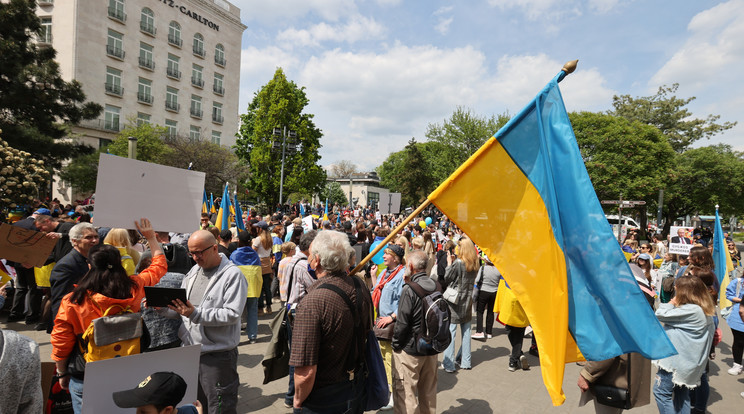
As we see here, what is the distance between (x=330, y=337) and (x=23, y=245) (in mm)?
4595

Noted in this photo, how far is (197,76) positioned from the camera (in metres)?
43.6

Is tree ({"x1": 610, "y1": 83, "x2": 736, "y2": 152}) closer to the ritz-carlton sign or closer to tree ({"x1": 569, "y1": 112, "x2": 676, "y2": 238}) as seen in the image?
tree ({"x1": 569, "y1": 112, "x2": 676, "y2": 238})

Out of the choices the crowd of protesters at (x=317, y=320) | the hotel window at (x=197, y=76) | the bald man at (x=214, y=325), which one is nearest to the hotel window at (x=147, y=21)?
the hotel window at (x=197, y=76)

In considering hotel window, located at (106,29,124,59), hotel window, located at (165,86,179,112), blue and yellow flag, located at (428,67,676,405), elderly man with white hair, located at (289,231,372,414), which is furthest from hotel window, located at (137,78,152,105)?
blue and yellow flag, located at (428,67,676,405)

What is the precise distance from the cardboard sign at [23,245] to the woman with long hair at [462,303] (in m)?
5.64

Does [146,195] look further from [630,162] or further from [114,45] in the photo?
[114,45]

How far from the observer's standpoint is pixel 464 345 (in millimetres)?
6188

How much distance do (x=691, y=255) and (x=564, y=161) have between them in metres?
5.19

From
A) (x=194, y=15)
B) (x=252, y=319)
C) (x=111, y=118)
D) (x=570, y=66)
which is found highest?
(x=194, y=15)

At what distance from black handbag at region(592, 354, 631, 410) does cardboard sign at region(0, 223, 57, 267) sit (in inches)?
250

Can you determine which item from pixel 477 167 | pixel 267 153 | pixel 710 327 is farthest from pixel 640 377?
pixel 267 153

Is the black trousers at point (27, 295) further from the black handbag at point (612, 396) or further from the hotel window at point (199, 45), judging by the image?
the hotel window at point (199, 45)

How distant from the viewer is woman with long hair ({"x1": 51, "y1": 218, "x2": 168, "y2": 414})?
279 centimetres

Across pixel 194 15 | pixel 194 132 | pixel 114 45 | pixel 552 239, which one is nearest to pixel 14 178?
pixel 552 239
